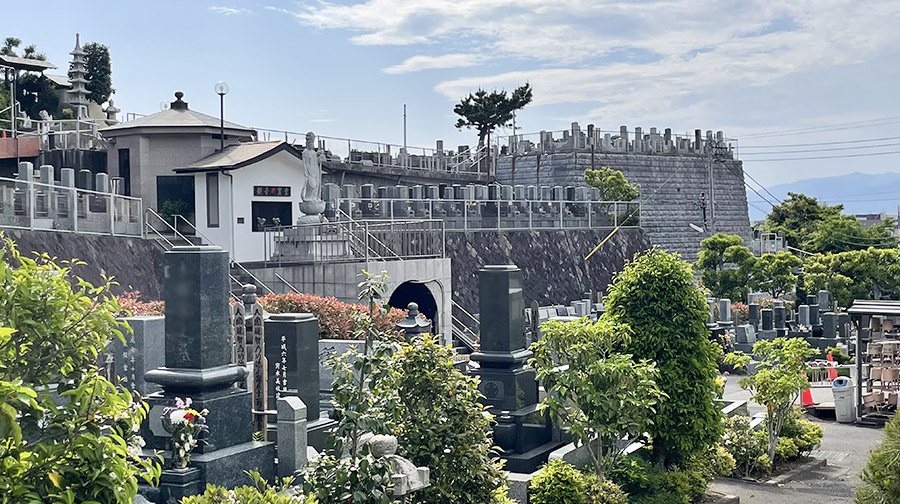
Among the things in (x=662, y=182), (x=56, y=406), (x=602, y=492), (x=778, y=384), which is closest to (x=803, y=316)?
(x=778, y=384)

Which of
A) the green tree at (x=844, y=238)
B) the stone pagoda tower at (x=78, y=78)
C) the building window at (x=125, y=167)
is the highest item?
the stone pagoda tower at (x=78, y=78)

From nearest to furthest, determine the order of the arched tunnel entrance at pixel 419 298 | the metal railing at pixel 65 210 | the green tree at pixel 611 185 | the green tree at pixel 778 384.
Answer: the green tree at pixel 778 384 < the metal railing at pixel 65 210 < the arched tunnel entrance at pixel 419 298 < the green tree at pixel 611 185

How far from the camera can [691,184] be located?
60.4 m

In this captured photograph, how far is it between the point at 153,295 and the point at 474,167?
36830 millimetres

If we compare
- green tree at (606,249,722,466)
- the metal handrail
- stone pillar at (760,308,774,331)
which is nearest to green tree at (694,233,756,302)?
stone pillar at (760,308,774,331)

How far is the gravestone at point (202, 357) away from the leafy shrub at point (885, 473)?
6.10 m

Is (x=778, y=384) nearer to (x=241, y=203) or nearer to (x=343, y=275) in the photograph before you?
(x=343, y=275)

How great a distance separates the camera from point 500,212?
38906mm

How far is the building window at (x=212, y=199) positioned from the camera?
25984 millimetres

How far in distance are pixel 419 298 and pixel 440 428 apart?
15.7 m

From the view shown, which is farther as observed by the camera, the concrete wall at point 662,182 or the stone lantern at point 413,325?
the concrete wall at point 662,182

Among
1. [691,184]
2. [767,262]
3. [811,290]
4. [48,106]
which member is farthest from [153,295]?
[691,184]

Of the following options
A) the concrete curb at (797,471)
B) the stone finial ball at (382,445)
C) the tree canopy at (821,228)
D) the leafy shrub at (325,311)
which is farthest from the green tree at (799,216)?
the stone finial ball at (382,445)

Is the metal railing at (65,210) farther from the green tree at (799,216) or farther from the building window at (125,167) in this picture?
the green tree at (799,216)
